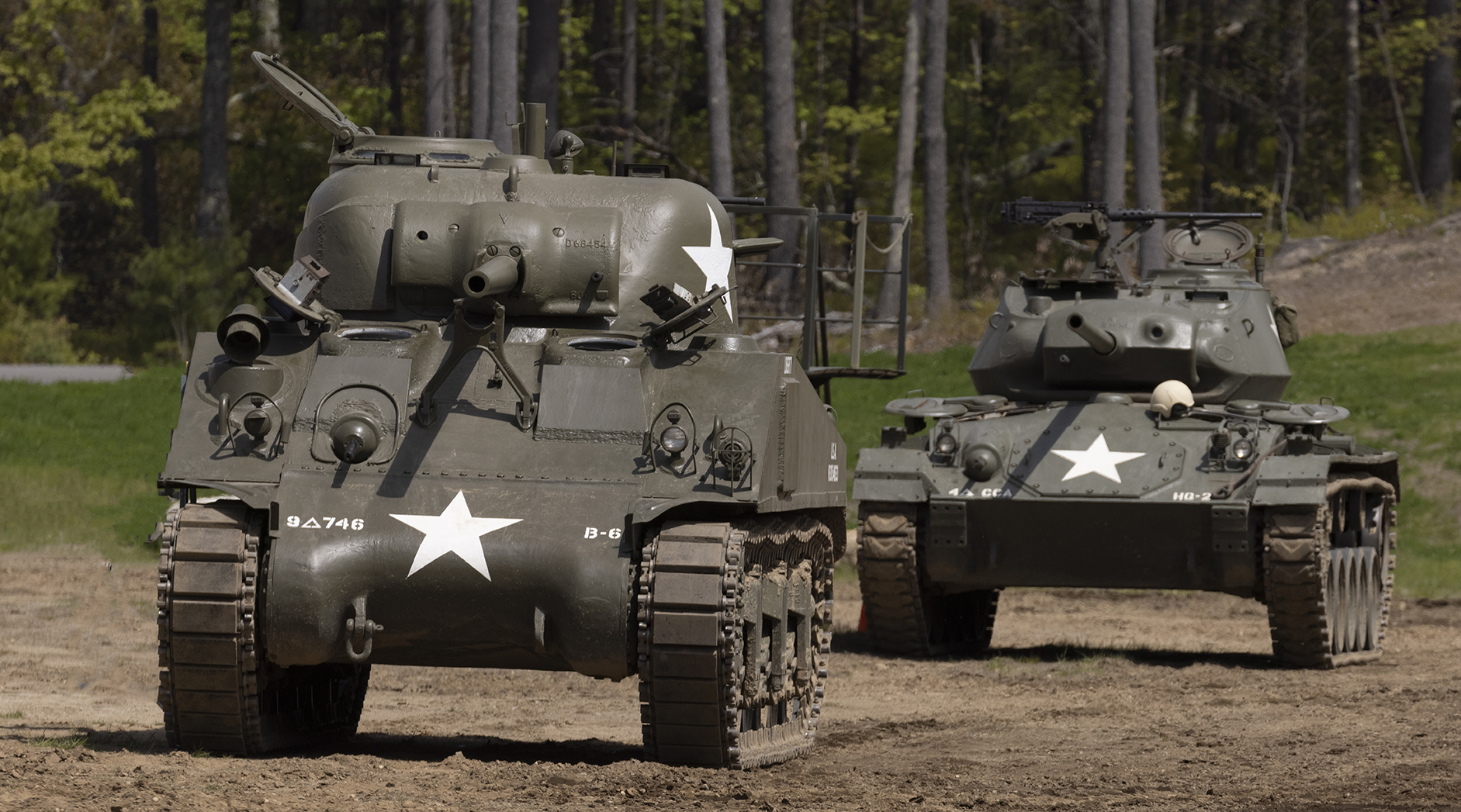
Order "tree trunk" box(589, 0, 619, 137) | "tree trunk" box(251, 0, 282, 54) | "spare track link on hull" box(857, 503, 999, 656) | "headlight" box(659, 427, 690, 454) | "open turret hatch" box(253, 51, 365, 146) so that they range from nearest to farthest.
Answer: "headlight" box(659, 427, 690, 454)
"open turret hatch" box(253, 51, 365, 146)
"spare track link on hull" box(857, 503, 999, 656)
"tree trunk" box(251, 0, 282, 54)
"tree trunk" box(589, 0, 619, 137)

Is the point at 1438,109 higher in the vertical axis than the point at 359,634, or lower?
higher

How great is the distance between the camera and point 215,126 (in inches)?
1495

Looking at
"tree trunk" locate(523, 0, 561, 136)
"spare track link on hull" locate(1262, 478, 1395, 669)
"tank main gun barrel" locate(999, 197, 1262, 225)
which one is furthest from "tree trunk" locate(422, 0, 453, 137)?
"spare track link on hull" locate(1262, 478, 1395, 669)

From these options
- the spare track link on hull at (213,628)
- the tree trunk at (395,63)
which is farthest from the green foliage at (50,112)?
the spare track link on hull at (213,628)

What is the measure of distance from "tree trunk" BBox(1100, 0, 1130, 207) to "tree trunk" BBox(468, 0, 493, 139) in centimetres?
917

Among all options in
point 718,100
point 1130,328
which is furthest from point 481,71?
point 1130,328

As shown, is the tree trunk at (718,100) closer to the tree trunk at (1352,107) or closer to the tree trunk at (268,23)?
the tree trunk at (268,23)

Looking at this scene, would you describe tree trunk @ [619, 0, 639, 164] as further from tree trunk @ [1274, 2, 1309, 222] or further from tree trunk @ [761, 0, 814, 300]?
tree trunk @ [1274, 2, 1309, 222]

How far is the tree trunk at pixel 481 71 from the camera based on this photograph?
2756cm

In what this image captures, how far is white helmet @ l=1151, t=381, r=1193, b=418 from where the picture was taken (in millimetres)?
15055

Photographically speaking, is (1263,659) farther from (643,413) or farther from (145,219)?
(145,219)

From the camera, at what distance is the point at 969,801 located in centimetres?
846

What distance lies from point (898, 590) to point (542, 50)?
1598 centimetres

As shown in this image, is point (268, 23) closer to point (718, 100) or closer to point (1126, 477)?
point (718, 100)
